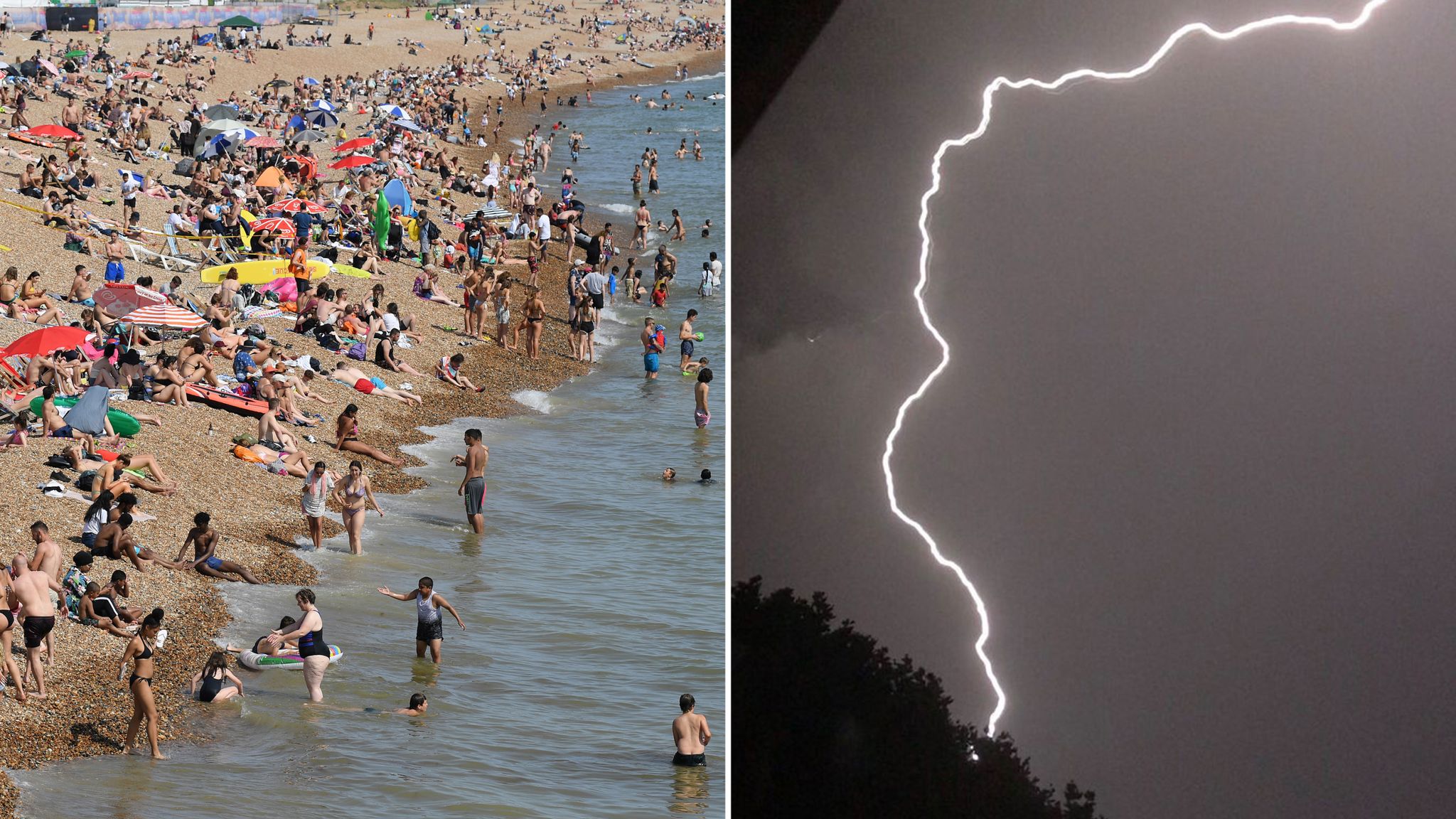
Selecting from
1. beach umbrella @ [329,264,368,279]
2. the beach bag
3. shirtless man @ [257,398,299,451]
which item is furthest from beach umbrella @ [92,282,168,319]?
beach umbrella @ [329,264,368,279]

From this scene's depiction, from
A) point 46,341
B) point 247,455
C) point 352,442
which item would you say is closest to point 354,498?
point 247,455

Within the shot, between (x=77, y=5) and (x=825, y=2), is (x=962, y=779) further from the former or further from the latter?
(x=77, y=5)

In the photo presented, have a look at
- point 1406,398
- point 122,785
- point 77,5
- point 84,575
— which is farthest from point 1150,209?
point 77,5

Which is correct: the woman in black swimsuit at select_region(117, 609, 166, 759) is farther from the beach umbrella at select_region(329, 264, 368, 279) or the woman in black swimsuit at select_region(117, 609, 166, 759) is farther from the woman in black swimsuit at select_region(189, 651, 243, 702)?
the beach umbrella at select_region(329, 264, 368, 279)

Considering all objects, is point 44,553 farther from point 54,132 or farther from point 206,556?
point 54,132

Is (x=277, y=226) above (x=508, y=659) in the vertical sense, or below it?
above
